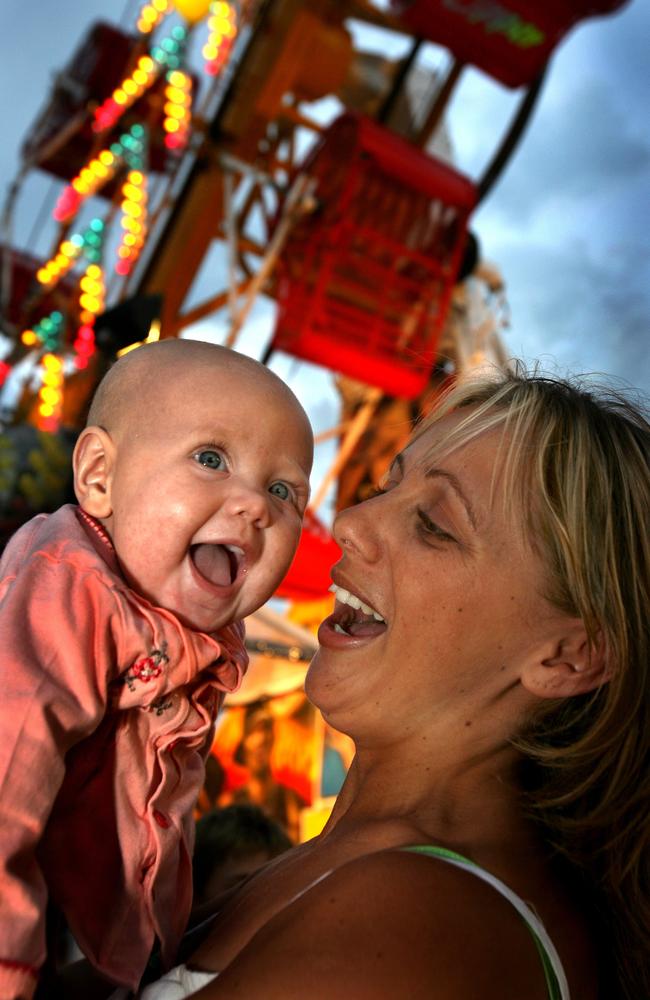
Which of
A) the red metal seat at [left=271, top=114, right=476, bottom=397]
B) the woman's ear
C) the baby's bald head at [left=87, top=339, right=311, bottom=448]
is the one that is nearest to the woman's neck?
the woman's ear

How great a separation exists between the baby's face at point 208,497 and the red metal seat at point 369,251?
430 cm

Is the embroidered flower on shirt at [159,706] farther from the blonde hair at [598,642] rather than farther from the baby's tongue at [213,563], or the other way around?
Result: the blonde hair at [598,642]

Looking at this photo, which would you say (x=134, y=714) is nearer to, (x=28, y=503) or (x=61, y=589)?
(x=61, y=589)

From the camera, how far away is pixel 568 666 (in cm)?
140

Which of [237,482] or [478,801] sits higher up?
[237,482]

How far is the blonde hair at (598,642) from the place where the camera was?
1.36 m

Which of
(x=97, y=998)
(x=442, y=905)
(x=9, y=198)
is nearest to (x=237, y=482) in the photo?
(x=442, y=905)

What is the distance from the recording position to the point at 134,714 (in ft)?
4.51

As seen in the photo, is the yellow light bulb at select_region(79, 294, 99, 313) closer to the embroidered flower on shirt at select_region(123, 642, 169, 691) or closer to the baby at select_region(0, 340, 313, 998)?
the baby at select_region(0, 340, 313, 998)

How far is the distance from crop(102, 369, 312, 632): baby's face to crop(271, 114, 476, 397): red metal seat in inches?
169

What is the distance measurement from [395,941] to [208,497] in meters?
0.63

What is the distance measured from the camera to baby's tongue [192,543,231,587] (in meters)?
1.42

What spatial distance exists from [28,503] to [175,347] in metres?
5.30

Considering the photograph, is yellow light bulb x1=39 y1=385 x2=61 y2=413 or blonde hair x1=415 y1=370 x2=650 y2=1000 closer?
blonde hair x1=415 y1=370 x2=650 y2=1000
